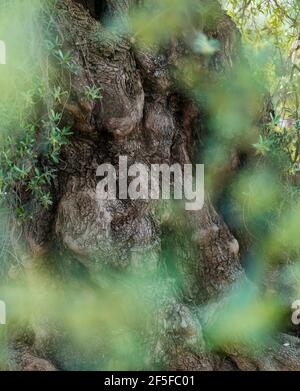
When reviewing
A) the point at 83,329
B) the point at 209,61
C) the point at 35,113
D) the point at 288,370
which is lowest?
the point at 288,370

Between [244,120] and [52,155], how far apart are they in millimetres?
1348

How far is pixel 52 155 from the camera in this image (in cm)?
275

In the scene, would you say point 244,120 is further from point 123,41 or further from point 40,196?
point 40,196

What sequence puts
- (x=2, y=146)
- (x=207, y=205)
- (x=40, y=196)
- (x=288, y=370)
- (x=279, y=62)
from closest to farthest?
(x=2, y=146), (x=40, y=196), (x=288, y=370), (x=207, y=205), (x=279, y=62)

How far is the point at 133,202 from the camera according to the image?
3.04 metres

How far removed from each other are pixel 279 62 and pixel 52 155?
85.9 inches

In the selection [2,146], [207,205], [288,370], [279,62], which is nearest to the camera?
Answer: [2,146]

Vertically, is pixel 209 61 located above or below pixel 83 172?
above

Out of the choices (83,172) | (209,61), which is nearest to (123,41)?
(209,61)

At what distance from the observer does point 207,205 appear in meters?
3.35

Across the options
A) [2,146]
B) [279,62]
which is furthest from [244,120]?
[2,146]

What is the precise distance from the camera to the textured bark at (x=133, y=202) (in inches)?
115

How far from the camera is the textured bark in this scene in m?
2.93
